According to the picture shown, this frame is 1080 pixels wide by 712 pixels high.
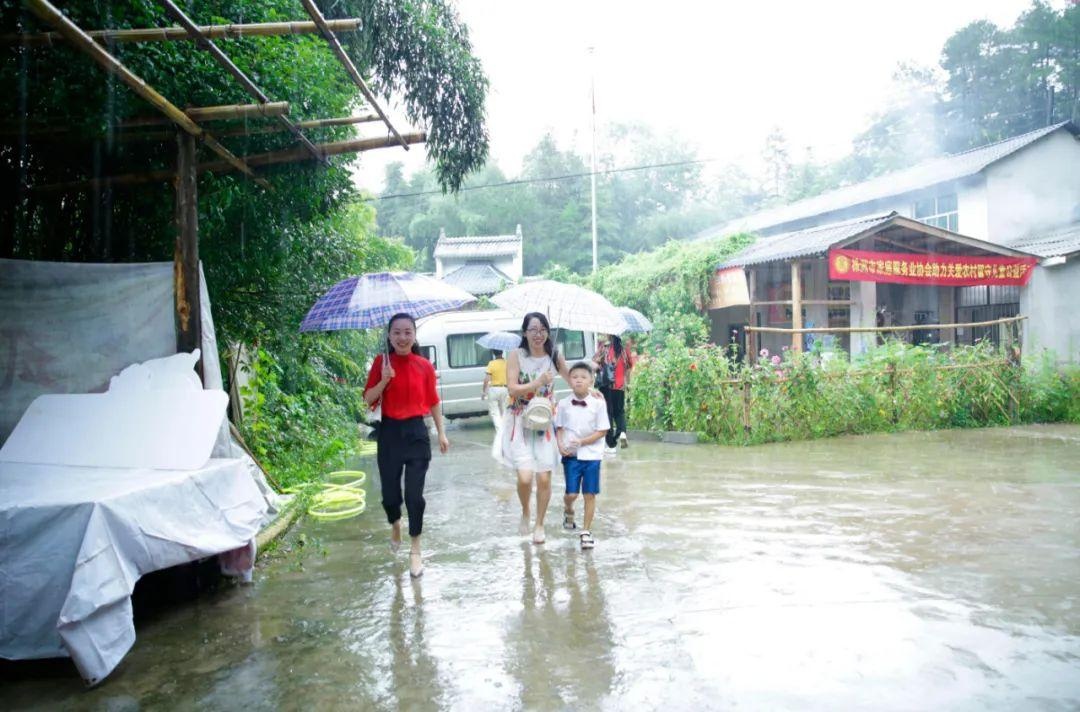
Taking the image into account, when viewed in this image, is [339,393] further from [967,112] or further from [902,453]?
[967,112]

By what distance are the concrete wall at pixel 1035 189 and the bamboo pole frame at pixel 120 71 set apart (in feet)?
63.7

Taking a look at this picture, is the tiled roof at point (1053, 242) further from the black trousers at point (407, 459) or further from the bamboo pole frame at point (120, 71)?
the bamboo pole frame at point (120, 71)

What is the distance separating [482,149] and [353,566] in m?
7.09

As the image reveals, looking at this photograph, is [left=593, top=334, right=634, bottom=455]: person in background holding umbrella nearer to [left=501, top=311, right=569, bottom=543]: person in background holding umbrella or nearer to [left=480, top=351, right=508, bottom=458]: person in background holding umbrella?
[left=480, top=351, right=508, bottom=458]: person in background holding umbrella

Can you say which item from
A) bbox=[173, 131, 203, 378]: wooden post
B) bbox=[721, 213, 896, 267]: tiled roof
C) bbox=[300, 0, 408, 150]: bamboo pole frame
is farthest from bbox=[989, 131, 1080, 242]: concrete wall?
bbox=[173, 131, 203, 378]: wooden post

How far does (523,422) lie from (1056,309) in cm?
1618

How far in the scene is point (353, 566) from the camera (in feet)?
17.9

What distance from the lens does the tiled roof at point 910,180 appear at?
1994 centimetres

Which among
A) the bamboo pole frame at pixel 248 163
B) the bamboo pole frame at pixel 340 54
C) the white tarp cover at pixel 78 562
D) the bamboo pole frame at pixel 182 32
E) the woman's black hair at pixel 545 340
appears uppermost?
the bamboo pole frame at pixel 182 32

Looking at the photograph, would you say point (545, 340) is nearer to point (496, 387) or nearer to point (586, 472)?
point (586, 472)

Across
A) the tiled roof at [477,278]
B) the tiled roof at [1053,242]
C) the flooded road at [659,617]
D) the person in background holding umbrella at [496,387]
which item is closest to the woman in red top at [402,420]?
the flooded road at [659,617]

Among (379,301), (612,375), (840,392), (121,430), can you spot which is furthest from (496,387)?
(121,430)

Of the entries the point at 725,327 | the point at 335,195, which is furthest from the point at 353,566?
the point at 725,327

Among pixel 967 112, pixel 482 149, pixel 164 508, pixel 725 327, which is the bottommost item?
pixel 164 508
